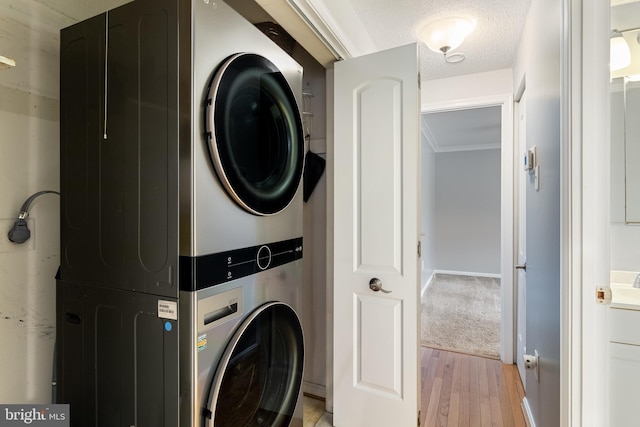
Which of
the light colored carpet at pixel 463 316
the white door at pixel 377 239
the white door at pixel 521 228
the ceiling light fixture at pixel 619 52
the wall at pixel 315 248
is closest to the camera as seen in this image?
the ceiling light fixture at pixel 619 52

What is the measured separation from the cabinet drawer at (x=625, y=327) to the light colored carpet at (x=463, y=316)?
5.58ft

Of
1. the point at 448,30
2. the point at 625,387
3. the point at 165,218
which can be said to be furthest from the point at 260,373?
the point at 448,30

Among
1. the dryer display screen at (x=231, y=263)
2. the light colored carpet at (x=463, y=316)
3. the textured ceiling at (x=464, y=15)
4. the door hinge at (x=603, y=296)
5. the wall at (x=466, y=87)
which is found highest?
the textured ceiling at (x=464, y=15)

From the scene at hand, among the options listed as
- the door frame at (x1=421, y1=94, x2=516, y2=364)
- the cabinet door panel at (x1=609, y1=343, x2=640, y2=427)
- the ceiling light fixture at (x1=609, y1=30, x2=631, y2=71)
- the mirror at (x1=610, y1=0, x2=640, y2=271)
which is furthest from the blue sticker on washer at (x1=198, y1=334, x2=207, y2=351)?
the door frame at (x1=421, y1=94, x2=516, y2=364)

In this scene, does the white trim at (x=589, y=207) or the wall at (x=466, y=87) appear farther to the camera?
the wall at (x=466, y=87)

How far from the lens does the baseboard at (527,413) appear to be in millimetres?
1746

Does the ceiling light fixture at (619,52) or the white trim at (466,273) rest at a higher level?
the ceiling light fixture at (619,52)

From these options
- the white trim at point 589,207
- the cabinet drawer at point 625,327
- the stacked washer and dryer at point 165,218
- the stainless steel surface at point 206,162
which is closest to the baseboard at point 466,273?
the cabinet drawer at point 625,327

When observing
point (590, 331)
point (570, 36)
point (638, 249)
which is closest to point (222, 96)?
point (570, 36)

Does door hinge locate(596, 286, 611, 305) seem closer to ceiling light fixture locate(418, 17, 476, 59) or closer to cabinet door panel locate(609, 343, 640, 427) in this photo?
cabinet door panel locate(609, 343, 640, 427)

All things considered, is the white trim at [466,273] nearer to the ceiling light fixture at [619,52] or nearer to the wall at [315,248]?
the wall at [315,248]

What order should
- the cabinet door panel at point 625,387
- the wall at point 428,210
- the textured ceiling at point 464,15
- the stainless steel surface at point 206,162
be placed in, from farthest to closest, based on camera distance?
the wall at point 428,210, the textured ceiling at point 464,15, the cabinet door panel at point 625,387, the stainless steel surface at point 206,162

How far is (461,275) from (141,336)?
20.3 feet

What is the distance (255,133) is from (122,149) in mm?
406
